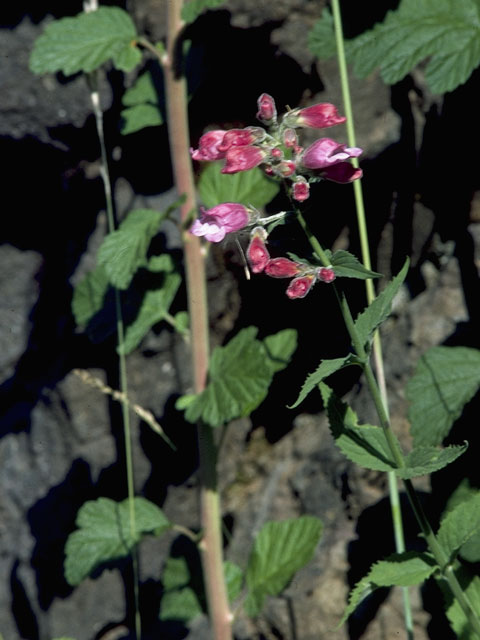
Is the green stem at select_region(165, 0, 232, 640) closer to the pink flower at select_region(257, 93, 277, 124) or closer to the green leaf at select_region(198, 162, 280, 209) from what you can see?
the green leaf at select_region(198, 162, 280, 209)

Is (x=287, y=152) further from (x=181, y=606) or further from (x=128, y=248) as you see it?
(x=181, y=606)

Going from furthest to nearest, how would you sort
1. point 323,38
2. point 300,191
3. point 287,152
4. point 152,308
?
point 152,308
point 323,38
point 287,152
point 300,191

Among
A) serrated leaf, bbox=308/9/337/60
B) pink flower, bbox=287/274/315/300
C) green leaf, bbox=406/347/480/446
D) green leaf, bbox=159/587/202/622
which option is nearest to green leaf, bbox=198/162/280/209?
serrated leaf, bbox=308/9/337/60

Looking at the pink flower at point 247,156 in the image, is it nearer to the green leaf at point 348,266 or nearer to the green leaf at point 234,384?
the green leaf at point 348,266

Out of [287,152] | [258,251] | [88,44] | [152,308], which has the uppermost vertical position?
[88,44]

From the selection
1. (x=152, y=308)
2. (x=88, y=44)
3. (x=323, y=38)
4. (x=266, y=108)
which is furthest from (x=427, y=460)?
(x=88, y=44)

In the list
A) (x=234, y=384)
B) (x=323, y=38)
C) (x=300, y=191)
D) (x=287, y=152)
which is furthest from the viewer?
(x=323, y=38)

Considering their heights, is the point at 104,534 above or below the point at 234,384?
below
